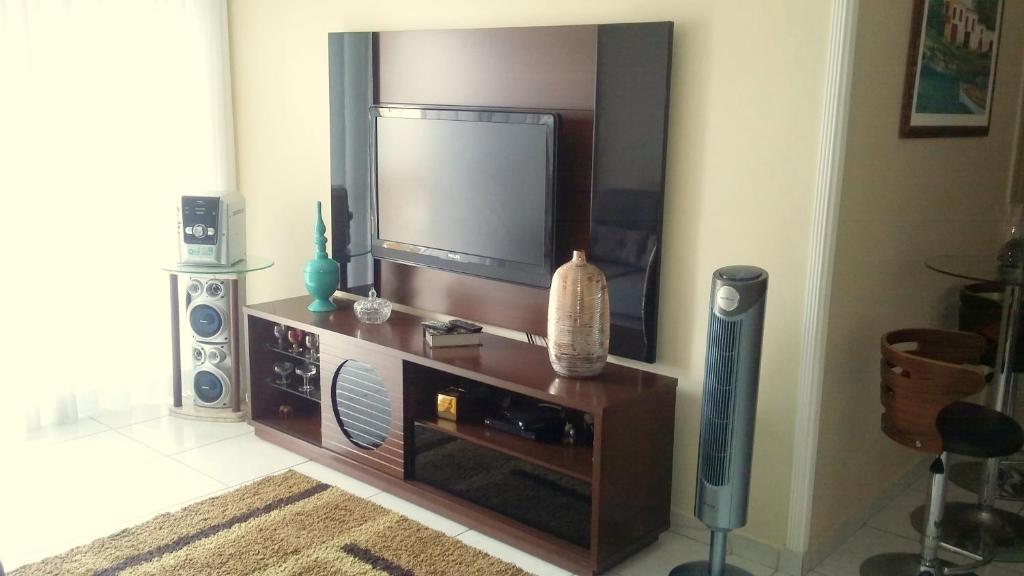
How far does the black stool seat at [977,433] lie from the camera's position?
2.54 m

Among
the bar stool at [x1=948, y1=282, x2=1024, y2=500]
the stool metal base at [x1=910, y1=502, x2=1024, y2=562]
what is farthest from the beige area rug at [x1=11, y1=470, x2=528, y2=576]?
the bar stool at [x1=948, y1=282, x2=1024, y2=500]

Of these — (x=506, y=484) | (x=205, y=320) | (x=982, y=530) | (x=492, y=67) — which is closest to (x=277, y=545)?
(x=506, y=484)

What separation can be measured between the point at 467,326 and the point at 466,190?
518mm

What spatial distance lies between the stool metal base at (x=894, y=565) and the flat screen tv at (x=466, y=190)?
1.43 m

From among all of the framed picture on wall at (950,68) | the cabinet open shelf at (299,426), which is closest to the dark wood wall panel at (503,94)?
the cabinet open shelf at (299,426)

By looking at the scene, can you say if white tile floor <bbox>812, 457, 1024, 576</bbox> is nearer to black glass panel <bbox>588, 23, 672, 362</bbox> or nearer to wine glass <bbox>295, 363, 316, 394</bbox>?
black glass panel <bbox>588, 23, 672, 362</bbox>

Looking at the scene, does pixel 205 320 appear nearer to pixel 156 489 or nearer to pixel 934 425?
pixel 156 489

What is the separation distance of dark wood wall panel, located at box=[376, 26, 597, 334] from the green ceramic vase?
0.22m

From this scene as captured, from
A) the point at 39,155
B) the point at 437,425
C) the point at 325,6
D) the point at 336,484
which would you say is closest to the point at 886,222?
the point at 437,425

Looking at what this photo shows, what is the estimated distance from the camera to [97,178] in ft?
12.9

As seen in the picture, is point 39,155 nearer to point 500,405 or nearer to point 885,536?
point 500,405

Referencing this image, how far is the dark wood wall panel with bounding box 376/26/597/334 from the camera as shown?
3.01m

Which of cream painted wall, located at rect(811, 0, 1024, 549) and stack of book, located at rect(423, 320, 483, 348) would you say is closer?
cream painted wall, located at rect(811, 0, 1024, 549)

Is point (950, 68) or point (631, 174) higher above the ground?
point (950, 68)
